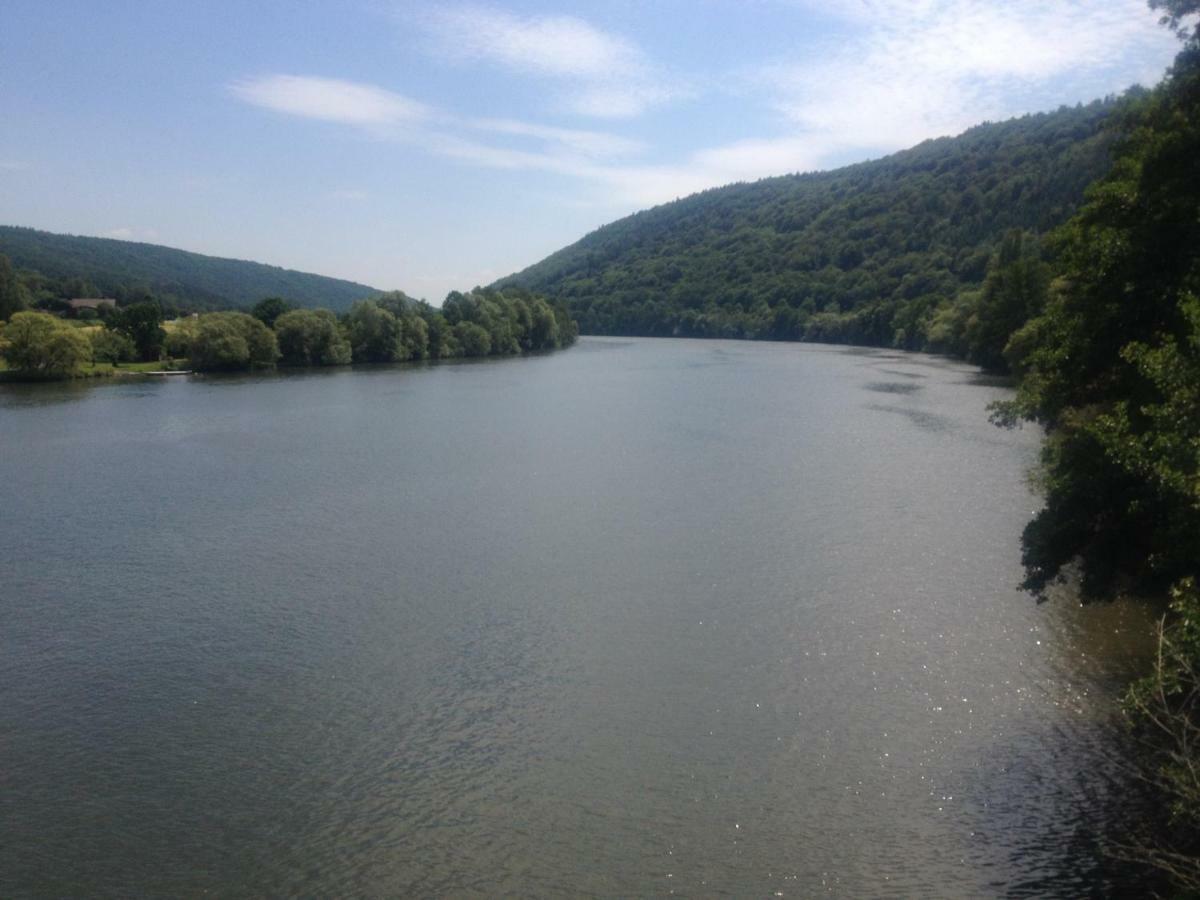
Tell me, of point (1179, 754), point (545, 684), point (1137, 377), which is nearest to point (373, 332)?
Result: point (545, 684)

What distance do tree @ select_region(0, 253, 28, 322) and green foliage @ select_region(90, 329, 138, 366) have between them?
80.3 feet

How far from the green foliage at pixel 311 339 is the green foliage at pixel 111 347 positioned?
9269mm

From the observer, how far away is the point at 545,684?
12477 mm

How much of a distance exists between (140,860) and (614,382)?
155ft

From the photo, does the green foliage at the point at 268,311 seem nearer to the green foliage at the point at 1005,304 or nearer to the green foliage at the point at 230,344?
the green foliage at the point at 230,344

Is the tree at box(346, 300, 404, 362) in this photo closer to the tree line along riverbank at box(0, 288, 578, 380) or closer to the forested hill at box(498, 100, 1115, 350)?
the tree line along riverbank at box(0, 288, 578, 380)

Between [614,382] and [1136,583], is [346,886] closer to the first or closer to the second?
[1136,583]

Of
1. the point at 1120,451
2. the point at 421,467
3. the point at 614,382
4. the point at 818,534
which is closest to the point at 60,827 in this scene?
the point at 1120,451

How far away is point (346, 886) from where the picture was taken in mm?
8438

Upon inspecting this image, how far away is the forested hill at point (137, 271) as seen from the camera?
14225 centimetres

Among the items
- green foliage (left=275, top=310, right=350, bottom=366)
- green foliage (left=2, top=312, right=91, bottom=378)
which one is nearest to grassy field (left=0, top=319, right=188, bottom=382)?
green foliage (left=2, top=312, right=91, bottom=378)

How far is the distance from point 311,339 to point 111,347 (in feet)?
40.2

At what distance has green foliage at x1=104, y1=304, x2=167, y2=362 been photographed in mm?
62844

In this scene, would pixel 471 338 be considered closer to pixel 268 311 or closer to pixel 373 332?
pixel 373 332
